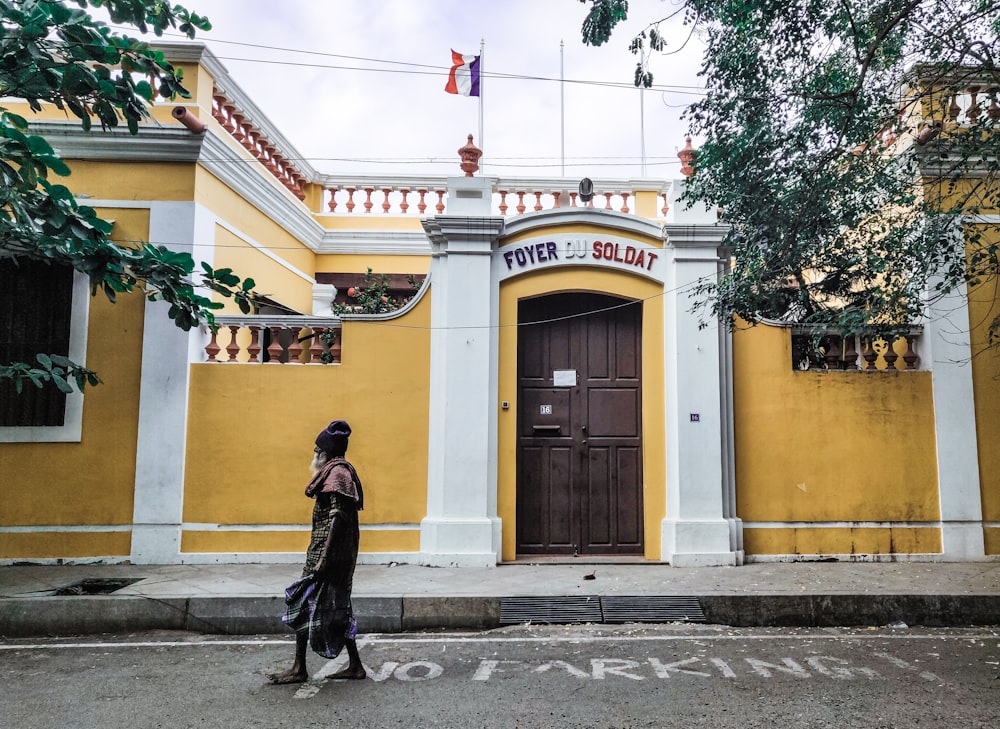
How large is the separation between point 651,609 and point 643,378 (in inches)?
104

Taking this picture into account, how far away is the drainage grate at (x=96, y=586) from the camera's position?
6277 mm

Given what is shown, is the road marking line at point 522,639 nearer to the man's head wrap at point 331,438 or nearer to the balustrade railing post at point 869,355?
the man's head wrap at point 331,438

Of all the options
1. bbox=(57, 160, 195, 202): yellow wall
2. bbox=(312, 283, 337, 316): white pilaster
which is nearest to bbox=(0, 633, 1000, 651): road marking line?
bbox=(57, 160, 195, 202): yellow wall

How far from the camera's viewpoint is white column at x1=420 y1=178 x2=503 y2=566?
7.47 meters

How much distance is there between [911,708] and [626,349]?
4617mm

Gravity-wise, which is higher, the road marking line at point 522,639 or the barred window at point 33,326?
the barred window at point 33,326

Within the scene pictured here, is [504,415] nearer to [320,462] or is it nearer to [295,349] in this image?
[295,349]

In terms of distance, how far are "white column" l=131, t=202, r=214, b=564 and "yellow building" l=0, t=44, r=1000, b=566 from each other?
0.02 m

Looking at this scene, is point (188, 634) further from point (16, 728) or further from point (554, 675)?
point (554, 675)

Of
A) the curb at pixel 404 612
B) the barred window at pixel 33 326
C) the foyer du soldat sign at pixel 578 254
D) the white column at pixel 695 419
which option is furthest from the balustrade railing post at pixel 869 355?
the barred window at pixel 33 326

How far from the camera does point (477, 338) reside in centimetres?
772

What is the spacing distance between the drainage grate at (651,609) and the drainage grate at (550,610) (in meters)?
0.11

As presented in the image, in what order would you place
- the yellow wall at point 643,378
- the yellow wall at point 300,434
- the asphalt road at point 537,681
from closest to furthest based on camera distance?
the asphalt road at point 537,681
the yellow wall at point 300,434
the yellow wall at point 643,378

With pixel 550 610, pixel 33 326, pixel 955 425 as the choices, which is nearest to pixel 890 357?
pixel 955 425
